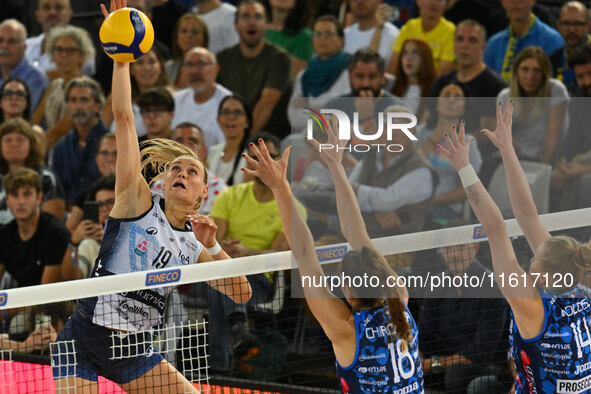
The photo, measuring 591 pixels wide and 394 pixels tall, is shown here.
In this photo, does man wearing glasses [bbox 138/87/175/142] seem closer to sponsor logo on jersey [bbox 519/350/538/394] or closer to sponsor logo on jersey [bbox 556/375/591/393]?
sponsor logo on jersey [bbox 519/350/538/394]

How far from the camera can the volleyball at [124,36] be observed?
4516mm

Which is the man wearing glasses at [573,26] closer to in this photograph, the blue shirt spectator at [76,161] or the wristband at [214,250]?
the wristband at [214,250]

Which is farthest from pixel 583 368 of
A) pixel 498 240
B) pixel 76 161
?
pixel 76 161

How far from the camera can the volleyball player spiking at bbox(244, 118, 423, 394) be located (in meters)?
4.18

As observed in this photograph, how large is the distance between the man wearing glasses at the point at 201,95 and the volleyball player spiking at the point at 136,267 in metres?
3.89

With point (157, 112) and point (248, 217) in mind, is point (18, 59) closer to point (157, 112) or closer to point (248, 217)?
point (157, 112)

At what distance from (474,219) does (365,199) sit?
88 cm

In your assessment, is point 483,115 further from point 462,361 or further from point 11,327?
point 11,327

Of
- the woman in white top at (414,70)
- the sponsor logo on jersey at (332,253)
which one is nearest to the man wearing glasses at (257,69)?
the woman in white top at (414,70)

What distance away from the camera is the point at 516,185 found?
4750 mm

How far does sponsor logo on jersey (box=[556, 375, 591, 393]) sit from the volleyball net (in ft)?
3.40

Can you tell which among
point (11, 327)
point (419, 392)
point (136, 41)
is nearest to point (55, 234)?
point (11, 327)

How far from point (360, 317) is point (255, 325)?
2.66 metres

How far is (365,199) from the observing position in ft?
22.5
